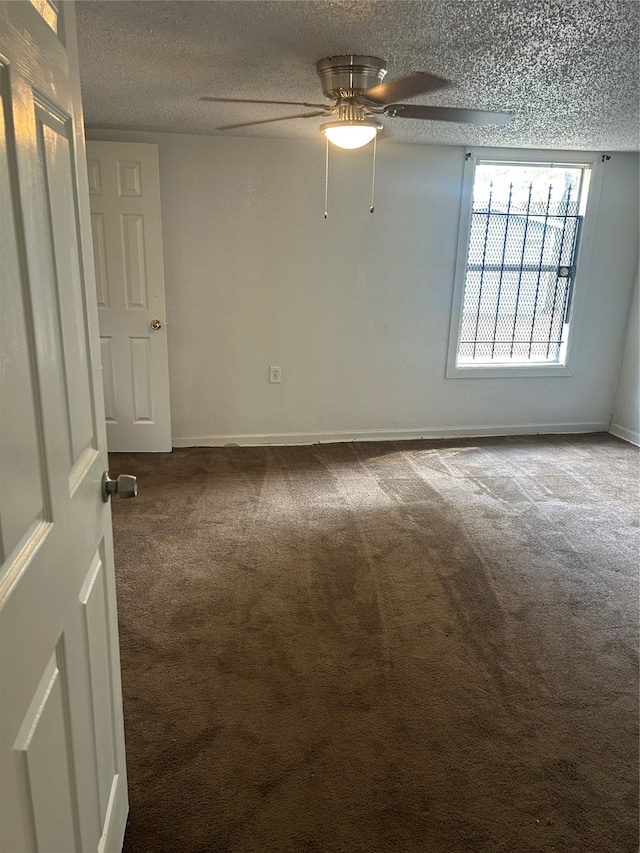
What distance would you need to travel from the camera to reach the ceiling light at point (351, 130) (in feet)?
8.23

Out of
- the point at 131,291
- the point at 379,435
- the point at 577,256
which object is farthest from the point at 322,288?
the point at 577,256

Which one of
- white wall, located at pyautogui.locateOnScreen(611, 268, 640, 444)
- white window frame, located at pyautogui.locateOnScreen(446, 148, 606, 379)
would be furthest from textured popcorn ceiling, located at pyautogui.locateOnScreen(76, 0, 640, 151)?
white wall, located at pyautogui.locateOnScreen(611, 268, 640, 444)

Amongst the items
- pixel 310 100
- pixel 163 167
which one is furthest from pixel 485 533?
pixel 163 167

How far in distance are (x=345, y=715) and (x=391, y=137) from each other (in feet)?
11.5

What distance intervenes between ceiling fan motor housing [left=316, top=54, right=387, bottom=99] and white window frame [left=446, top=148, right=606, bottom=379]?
2059 mm

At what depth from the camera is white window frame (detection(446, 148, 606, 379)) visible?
4367 millimetres

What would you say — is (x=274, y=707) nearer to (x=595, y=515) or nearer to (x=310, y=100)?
(x=595, y=515)

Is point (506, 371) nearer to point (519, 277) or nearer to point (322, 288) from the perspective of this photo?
point (519, 277)

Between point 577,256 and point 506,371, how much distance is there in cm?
104

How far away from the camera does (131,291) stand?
160 inches

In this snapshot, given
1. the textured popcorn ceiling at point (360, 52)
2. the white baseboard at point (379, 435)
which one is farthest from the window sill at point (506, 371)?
the textured popcorn ceiling at point (360, 52)

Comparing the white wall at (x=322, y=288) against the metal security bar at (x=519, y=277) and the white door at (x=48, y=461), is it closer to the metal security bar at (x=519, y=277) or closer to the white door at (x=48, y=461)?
the metal security bar at (x=519, y=277)

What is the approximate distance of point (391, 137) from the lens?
3.95 m

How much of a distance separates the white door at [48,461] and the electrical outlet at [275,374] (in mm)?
3203
